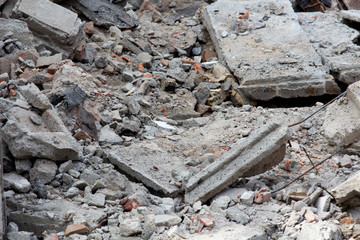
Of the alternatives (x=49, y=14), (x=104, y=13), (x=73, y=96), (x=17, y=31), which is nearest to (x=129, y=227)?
(x=73, y=96)

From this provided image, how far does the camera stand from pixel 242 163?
14.3ft

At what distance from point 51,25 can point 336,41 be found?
12.5 ft

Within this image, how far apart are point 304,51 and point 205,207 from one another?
3.50m

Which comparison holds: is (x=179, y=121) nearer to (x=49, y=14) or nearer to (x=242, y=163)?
(x=242, y=163)

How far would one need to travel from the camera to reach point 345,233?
3461mm

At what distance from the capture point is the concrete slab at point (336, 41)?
657cm

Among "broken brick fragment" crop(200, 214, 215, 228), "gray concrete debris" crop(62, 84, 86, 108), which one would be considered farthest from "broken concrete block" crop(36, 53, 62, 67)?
"broken brick fragment" crop(200, 214, 215, 228)

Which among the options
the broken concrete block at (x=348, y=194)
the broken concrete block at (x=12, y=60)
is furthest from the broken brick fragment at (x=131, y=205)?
the broken concrete block at (x=12, y=60)

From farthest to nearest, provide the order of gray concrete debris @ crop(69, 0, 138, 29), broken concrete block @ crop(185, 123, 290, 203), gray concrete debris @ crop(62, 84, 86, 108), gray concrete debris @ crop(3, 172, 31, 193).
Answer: gray concrete debris @ crop(69, 0, 138, 29) < gray concrete debris @ crop(62, 84, 86, 108) < broken concrete block @ crop(185, 123, 290, 203) < gray concrete debris @ crop(3, 172, 31, 193)

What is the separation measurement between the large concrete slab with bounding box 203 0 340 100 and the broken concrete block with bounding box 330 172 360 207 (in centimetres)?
295

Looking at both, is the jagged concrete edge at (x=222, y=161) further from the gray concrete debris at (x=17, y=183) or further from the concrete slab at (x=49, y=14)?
the concrete slab at (x=49, y=14)

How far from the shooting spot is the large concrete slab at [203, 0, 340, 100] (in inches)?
257

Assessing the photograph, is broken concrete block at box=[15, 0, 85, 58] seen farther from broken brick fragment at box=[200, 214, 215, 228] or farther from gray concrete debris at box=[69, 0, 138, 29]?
broken brick fragment at box=[200, 214, 215, 228]

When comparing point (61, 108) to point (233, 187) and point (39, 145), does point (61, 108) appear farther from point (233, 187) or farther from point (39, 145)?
point (233, 187)
